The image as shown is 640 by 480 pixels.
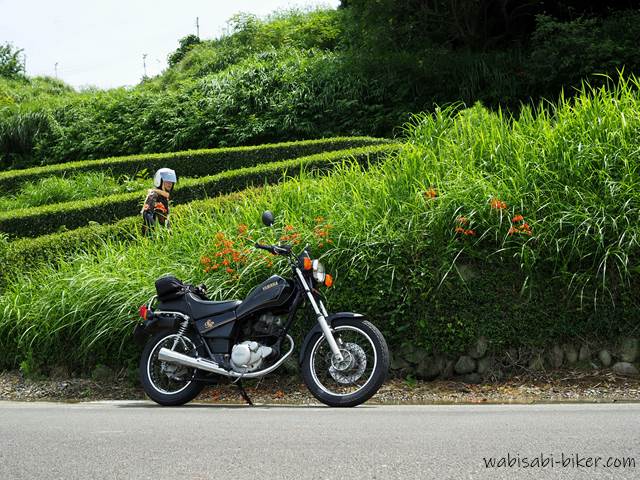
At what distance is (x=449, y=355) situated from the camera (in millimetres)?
7297

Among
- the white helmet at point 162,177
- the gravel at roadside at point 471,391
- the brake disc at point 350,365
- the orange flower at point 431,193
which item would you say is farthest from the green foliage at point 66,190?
the brake disc at point 350,365

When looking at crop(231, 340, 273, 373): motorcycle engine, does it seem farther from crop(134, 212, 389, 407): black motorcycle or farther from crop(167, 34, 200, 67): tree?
crop(167, 34, 200, 67): tree

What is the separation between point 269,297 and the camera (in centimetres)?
643

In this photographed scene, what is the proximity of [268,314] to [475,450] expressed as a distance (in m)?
2.76

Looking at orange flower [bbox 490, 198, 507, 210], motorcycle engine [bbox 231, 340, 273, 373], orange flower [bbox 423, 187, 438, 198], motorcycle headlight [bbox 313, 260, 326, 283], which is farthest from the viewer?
orange flower [bbox 423, 187, 438, 198]

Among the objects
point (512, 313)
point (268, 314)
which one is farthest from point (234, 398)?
Answer: point (512, 313)

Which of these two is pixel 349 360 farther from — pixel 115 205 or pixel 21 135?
pixel 21 135

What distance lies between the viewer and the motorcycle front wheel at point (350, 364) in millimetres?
5969

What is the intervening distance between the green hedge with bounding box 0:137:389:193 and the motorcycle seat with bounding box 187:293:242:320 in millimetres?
8998

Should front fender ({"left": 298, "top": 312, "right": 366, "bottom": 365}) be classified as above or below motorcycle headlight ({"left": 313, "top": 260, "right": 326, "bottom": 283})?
below

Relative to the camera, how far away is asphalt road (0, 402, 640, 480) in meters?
3.79

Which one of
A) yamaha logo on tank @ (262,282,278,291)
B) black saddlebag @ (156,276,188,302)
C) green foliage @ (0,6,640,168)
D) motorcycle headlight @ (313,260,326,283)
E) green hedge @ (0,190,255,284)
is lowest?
green hedge @ (0,190,255,284)

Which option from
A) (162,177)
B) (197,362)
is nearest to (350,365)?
(197,362)

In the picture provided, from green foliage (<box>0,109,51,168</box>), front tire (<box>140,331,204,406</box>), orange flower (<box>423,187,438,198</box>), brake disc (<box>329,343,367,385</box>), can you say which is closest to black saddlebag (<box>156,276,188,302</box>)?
front tire (<box>140,331,204,406</box>)
